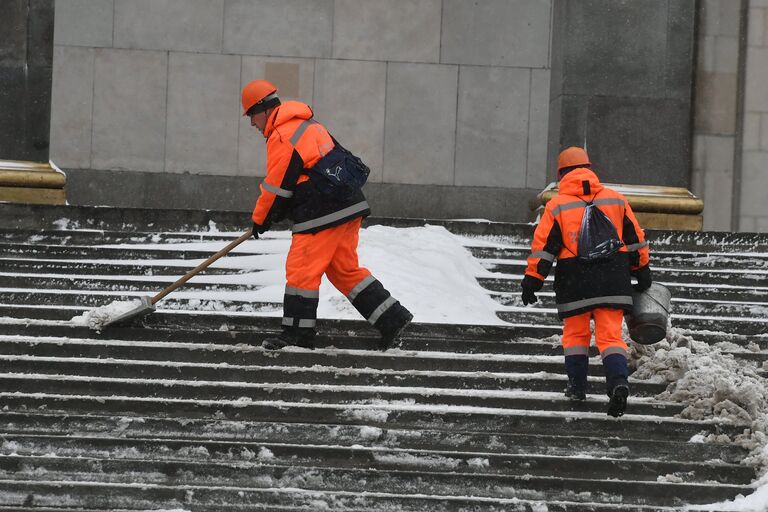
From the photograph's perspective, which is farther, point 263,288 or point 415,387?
point 263,288

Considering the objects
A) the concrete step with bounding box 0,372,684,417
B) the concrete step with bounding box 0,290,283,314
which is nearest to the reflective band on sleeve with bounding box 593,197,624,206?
the concrete step with bounding box 0,372,684,417

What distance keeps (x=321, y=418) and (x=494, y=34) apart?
359 inches

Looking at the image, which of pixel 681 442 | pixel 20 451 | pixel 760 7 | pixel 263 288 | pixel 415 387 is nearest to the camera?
pixel 20 451

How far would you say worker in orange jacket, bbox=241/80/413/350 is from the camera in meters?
7.35

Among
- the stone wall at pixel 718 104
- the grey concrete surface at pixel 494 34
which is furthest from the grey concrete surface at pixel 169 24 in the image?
the stone wall at pixel 718 104

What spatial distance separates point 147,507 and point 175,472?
1.08ft

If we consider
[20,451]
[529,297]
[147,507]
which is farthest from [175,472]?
[529,297]

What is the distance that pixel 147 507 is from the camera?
5645 millimetres

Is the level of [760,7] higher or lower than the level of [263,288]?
higher

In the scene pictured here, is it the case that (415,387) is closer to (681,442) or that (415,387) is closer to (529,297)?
(529,297)

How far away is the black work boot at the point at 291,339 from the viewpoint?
24.2 ft

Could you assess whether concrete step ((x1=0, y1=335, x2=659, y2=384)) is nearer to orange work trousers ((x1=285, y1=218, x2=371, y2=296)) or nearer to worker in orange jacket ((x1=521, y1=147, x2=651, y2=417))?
orange work trousers ((x1=285, y1=218, x2=371, y2=296))

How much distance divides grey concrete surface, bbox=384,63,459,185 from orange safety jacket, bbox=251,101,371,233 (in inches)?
289

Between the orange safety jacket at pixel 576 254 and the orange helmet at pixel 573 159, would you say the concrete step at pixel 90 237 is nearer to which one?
the orange helmet at pixel 573 159
